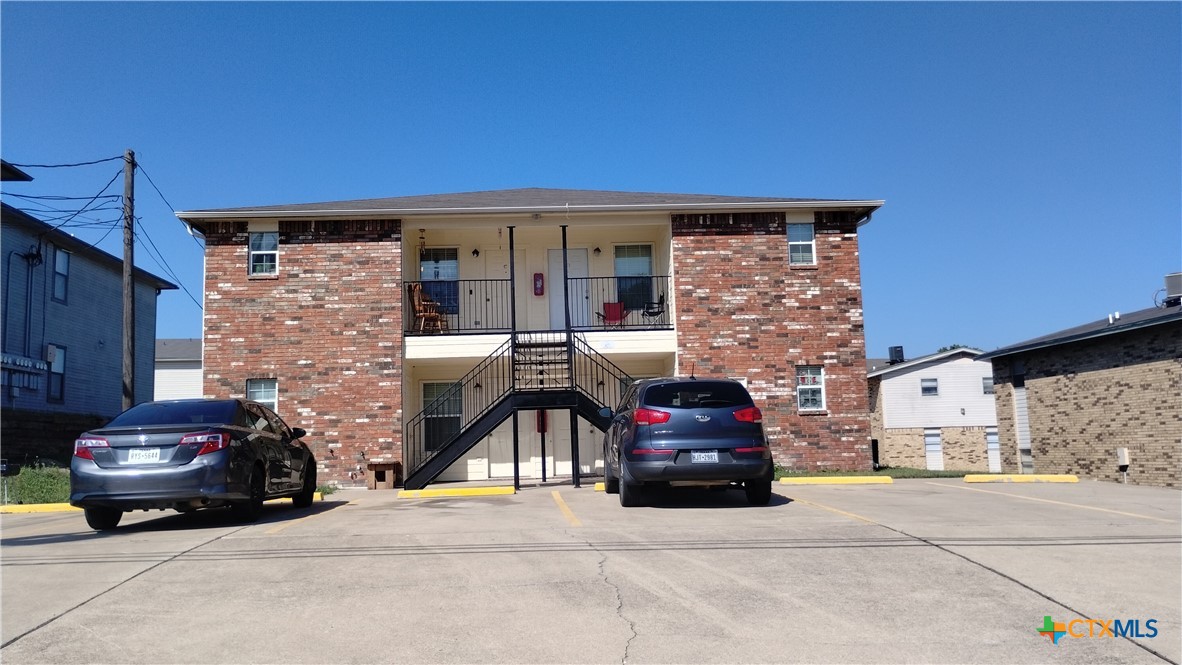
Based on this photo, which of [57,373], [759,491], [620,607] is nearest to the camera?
[620,607]

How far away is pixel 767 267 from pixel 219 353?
1146 cm

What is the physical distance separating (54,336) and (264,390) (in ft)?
37.6

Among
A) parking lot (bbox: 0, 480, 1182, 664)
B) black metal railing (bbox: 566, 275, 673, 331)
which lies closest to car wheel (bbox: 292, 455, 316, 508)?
parking lot (bbox: 0, 480, 1182, 664)

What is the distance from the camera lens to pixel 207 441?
8.92 m

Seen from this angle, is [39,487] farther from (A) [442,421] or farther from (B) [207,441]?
(B) [207,441]

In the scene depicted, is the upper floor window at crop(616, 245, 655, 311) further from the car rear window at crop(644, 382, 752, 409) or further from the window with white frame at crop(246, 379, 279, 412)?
the car rear window at crop(644, 382, 752, 409)

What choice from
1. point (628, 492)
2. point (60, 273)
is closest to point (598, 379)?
point (628, 492)

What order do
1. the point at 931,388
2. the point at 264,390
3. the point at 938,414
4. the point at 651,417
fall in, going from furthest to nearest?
the point at 931,388, the point at 938,414, the point at 264,390, the point at 651,417

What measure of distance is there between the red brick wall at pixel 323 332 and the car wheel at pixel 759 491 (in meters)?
9.07

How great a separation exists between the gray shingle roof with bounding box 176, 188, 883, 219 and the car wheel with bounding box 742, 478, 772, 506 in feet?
28.0

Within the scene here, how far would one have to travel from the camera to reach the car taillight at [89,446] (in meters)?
8.86

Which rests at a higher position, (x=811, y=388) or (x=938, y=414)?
(x=811, y=388)

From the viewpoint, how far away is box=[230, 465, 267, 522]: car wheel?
952 centimetres

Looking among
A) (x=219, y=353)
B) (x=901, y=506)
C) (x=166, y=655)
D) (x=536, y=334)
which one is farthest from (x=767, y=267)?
(x=166, y=655)
